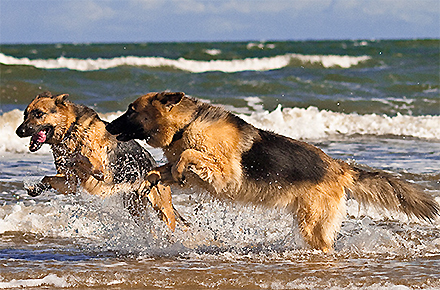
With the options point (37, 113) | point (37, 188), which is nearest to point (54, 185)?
point (37, 188)

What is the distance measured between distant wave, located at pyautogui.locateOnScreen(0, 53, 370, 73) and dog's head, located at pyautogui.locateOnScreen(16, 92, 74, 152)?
2231cm

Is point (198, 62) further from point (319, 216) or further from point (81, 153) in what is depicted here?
point (319, 216)

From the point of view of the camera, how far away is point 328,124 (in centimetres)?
1424

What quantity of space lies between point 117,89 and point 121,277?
15.8 meters

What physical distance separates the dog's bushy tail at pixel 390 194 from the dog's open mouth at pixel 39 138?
11.5ft

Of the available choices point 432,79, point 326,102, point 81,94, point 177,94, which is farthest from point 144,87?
point 177,94

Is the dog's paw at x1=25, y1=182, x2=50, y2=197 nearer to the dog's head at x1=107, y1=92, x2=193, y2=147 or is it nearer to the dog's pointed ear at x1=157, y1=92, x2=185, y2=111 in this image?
the dog's head at x1=107, y1=92, x2=193, y2=147

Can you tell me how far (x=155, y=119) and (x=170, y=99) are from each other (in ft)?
0.84

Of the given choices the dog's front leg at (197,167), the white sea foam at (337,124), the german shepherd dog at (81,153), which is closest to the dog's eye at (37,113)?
the german shepherd dog at (81,153)

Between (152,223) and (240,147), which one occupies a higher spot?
(240,147)

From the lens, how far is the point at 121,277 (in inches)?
198

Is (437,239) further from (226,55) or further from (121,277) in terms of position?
(226,55)

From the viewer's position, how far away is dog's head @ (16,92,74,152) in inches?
262

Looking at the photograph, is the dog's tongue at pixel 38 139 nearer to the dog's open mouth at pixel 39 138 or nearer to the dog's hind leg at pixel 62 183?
the dog's open mouth at pixel 39 138
